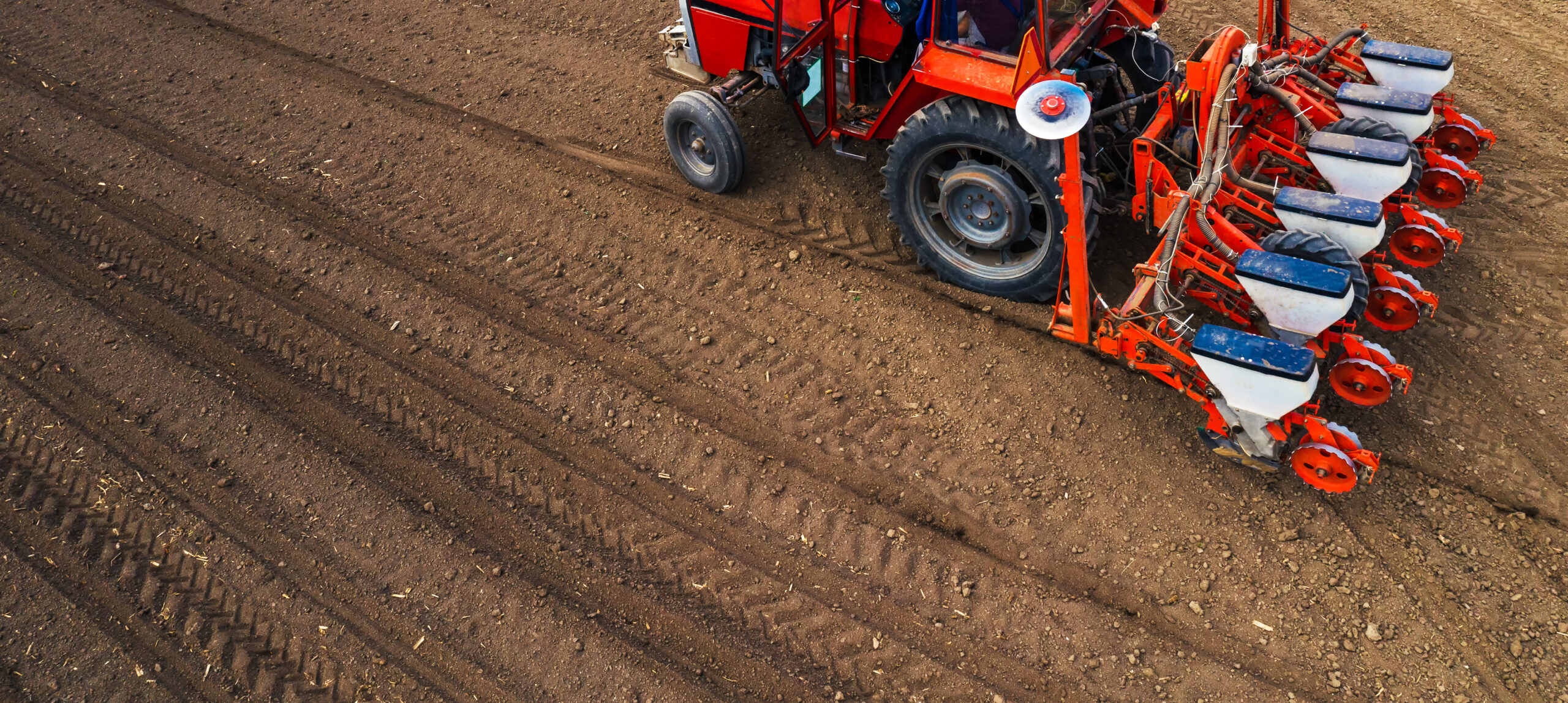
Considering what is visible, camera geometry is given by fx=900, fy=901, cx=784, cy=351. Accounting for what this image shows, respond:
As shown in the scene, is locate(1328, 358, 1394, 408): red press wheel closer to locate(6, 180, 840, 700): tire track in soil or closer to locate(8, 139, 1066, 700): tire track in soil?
locate(8, 139, 1066, 700): tire track in soil

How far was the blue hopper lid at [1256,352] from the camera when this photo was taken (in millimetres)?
3594

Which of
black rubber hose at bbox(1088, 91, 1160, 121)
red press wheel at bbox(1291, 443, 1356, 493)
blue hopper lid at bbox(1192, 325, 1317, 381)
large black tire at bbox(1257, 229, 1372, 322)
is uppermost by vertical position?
black rubber hose at bbox(1088, 91, 1160, 121)

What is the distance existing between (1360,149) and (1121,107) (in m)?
1.15

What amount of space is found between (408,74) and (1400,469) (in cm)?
723

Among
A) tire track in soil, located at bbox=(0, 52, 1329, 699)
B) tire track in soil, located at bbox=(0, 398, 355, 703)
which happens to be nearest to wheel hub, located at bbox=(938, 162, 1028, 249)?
tire track in soil, located at bbox=(0, 52, 1329, 699)

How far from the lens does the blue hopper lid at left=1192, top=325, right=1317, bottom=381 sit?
3.59 meters

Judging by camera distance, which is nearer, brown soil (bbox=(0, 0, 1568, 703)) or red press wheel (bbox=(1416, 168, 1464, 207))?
brown soil (bbox=(0, 0, 1568, 703))

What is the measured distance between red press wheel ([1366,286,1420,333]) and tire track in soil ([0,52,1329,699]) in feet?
6.31

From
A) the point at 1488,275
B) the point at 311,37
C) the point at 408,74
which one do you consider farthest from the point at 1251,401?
the point at 311,37

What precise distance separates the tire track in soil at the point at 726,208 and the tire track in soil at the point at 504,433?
824 millimetres

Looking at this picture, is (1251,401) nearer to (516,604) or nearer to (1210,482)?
(1210,482)

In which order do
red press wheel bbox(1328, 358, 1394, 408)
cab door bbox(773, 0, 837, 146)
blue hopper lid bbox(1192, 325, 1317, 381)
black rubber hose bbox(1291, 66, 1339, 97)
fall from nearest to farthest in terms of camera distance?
blue hopper lid bbox(1192, 325, 1317, 381) < red press wheel bbox(1328, 358, 1394, 408) < black rubber hose bbox(1291, 66, 1339, 97) < cab door bbox(773, 0, 837, 146)

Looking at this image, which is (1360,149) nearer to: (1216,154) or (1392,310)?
(1216,154)

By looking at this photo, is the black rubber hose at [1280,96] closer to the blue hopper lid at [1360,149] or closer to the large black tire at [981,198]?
the blue hopper lid at [1360,149]
